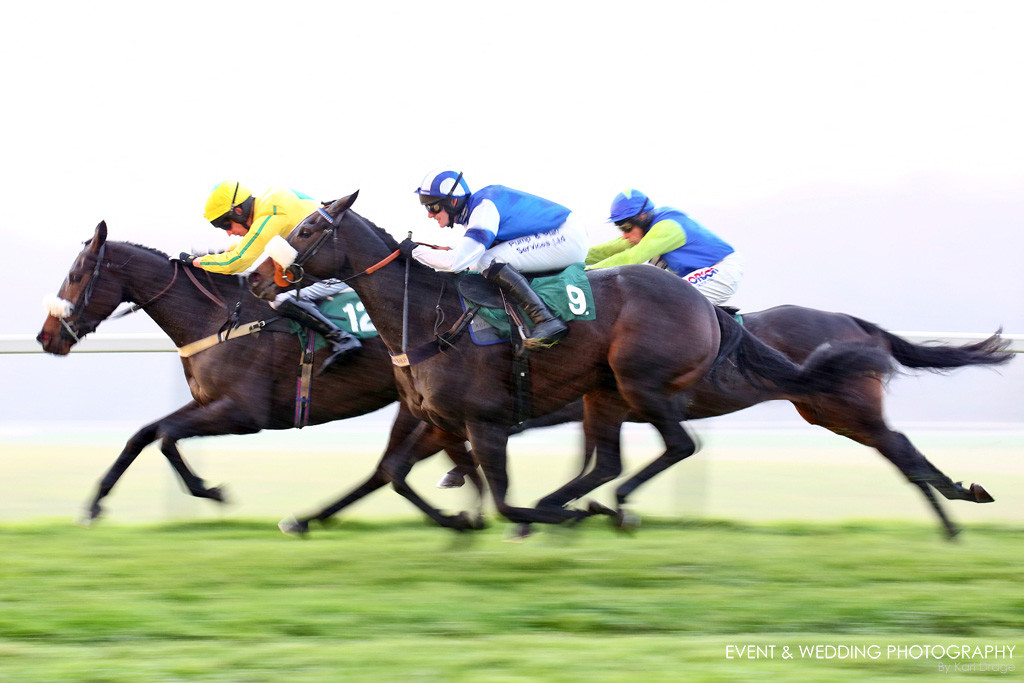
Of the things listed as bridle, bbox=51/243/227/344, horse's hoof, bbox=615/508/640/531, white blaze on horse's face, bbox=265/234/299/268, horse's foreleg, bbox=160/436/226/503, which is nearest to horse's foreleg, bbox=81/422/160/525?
horse's foreleg, bbox=160/436/226/503

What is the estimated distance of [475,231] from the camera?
173 inches

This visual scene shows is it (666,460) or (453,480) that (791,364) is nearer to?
(666,460)

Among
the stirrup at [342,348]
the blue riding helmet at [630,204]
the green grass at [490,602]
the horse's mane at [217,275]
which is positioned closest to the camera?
the green grass at [490,602]

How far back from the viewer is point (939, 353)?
18.5 feet

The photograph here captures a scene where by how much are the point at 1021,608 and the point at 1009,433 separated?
21.2 feet

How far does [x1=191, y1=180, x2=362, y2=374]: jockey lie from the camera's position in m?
5.48

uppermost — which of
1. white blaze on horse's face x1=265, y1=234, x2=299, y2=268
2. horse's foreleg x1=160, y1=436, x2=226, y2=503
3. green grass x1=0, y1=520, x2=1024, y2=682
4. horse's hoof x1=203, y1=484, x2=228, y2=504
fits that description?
white blaze on horse's face x1=265, y1=234, x2=299, y2=268

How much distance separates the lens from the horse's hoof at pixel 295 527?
532 cm

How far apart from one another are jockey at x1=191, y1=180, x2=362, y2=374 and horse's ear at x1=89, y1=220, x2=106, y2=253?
1.57 ft

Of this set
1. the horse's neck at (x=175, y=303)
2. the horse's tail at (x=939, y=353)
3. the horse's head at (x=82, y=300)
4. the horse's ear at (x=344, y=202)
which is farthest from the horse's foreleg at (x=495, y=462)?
the horse's head at (x=82, y=300)

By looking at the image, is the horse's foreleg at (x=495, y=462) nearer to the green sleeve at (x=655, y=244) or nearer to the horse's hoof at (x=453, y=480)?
the horse's hoof at (x=453, y=480)

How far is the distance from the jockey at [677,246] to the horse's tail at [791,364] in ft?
2.92

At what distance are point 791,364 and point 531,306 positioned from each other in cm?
130

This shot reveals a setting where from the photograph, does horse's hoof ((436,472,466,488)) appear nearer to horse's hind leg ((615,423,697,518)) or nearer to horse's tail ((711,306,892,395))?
horse's hind leg ((615,423,697,518))
